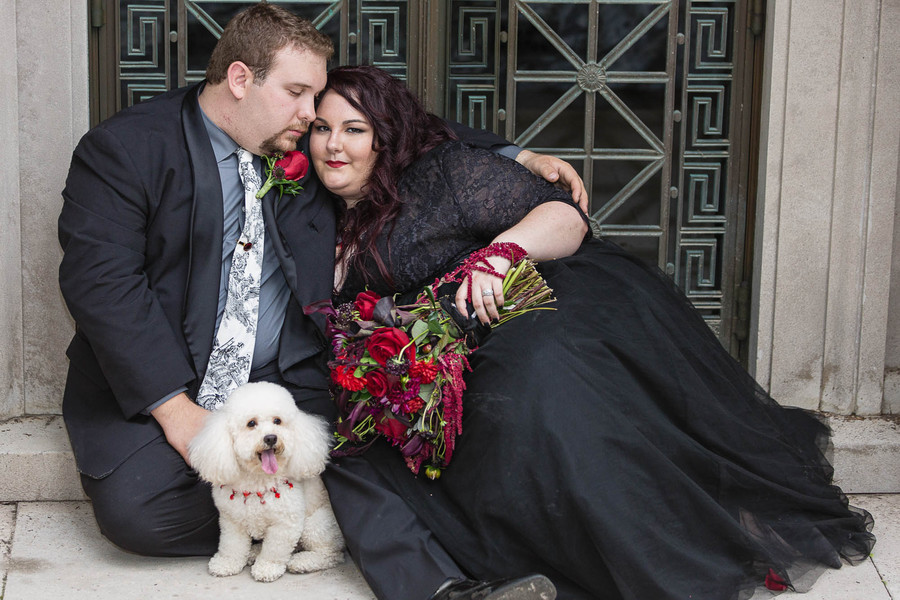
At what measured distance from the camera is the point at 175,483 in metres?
3.30

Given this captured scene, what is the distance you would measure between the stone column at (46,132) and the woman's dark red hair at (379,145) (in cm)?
105

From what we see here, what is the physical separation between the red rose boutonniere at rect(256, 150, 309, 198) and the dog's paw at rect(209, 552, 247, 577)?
1149 mm

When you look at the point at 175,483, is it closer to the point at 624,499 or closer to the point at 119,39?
the point at 624,499

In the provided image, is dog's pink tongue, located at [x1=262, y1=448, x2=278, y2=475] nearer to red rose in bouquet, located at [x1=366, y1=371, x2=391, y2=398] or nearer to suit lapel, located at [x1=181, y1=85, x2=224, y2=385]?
red rose in bouquet, located at [x1=366, y1=371, x2=391, y2=398]

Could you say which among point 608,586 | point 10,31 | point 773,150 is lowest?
point 608,586

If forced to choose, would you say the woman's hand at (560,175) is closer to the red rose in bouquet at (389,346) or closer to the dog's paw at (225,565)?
the red rose in bouquet at (389,346)

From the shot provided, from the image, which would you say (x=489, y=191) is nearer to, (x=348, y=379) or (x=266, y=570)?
(x=348, y=379)

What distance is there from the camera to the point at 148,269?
3.39m

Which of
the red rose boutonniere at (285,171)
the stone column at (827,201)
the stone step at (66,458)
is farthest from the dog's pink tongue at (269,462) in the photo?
the stone column at (827,201)

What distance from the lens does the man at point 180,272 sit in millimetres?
3260

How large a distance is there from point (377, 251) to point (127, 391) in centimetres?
91

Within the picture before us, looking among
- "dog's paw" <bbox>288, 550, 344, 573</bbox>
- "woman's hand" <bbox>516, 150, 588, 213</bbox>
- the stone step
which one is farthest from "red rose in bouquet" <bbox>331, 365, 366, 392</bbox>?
the stone step

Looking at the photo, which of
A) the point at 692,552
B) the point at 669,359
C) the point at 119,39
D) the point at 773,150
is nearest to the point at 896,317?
the point at 773,150

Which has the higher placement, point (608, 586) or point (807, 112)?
point (807, 112)
